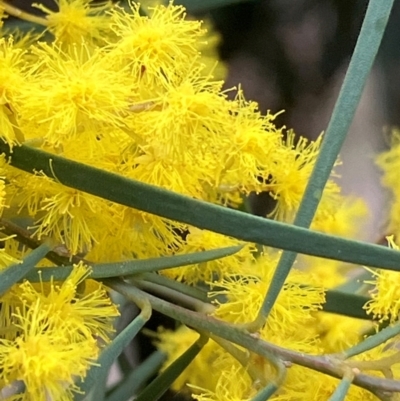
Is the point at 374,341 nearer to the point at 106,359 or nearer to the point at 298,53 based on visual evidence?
the point at 106,359

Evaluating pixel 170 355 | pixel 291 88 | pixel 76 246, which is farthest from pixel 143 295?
pixel 291 88

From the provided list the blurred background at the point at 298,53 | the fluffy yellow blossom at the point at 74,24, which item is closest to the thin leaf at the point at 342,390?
the fluffy yellow blossom at the point at 74,24

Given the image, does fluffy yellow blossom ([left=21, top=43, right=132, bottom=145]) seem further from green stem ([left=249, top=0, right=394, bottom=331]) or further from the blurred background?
the blurred background

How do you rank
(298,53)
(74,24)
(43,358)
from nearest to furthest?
(43,358)
(74,24)
(298,53)

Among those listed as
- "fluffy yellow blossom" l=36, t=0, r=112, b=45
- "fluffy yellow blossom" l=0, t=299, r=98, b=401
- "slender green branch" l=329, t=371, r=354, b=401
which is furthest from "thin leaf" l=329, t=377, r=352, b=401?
"fluffy yellow blossom" l=36, t=0, r=112, b=45

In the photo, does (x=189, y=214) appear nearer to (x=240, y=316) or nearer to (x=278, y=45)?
(x=240, y=316)

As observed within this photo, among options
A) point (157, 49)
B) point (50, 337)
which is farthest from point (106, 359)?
point (157, 49)
